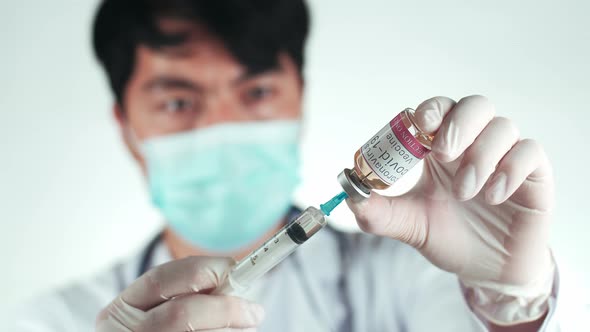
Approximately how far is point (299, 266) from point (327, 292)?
0.42 feet

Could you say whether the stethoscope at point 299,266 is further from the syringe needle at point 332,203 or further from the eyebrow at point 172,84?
the syringe needle at point 332,203

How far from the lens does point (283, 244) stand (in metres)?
1.06

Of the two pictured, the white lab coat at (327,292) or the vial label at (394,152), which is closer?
the vial label at (394,152)

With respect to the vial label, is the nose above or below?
above

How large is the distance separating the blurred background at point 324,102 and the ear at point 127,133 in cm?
4

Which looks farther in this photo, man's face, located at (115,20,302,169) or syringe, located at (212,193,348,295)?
man's face, located at (115,20,302,169)

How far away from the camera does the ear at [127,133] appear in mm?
1865

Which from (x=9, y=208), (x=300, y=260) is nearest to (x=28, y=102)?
(x=9, y=208)

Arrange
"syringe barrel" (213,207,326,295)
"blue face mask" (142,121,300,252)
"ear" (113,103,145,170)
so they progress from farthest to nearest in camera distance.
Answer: "ear" (113,103,145,170) → "blue face mask" (142,121,300,252) → "syringe barrel" (213,207,326,295)

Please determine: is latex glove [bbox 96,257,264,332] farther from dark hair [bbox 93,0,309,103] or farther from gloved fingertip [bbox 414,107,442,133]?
dark hair [bbox 93,0,309,103]

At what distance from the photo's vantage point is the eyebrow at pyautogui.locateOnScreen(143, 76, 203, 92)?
5.81ft

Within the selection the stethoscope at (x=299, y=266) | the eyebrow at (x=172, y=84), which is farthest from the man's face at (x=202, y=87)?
the stethoscope at (x=299, y=266)

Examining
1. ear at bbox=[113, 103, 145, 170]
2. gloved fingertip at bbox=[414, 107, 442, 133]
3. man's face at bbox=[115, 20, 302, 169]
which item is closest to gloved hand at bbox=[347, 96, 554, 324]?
gloved fingertip at bbox=[414, 107, 442, 133]

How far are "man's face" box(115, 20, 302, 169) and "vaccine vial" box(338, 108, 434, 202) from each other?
83 cm
